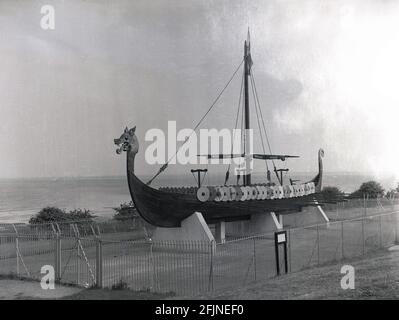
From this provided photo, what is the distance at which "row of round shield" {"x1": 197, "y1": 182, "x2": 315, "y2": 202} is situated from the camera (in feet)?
70.8

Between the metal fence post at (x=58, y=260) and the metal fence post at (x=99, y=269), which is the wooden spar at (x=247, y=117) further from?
the metal fence post at (x=99, y=269)

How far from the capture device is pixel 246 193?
23578 mm

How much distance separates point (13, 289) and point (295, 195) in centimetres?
1797

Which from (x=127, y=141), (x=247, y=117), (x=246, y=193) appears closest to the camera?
(x=127, y=141)

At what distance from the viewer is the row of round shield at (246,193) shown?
70.8ft

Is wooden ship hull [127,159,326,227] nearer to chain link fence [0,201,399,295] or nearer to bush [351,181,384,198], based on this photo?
chain link fence [0,201,399,295]

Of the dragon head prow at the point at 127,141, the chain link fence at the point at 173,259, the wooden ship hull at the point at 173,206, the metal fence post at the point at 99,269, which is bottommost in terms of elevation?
the chain link fence at the point at 173,259

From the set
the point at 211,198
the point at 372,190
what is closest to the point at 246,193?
the point at 211,198

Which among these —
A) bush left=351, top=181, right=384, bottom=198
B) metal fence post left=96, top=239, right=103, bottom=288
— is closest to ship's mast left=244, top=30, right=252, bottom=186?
metal fence post left=96, top=239, right=103, bottom=288

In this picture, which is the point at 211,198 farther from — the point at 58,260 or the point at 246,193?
the point at 58,260

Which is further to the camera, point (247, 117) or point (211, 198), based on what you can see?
point (247, 117)

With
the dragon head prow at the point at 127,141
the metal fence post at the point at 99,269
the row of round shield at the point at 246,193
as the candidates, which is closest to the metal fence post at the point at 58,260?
the metal fence post at the point at 99,269

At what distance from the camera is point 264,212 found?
83.4ft

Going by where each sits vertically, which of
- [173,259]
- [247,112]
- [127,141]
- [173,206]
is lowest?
[173,259]
